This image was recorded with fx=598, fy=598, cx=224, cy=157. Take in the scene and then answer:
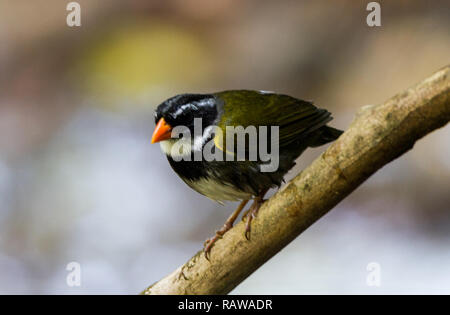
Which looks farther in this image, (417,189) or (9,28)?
→ (9,28)

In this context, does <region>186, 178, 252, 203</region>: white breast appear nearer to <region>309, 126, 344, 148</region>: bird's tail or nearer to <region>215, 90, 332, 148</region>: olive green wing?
<region>215, 90, 332, 148</region>: olive green wing

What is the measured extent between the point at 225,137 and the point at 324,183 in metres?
0.36

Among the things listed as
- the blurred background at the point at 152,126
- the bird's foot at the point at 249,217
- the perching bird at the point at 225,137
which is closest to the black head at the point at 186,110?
the perching bird at the point at 225,137

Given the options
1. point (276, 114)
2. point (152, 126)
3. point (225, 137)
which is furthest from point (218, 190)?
point (152, 126)

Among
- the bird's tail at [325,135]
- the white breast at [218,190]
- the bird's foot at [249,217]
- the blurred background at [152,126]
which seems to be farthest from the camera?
the blurred background at [152,126]

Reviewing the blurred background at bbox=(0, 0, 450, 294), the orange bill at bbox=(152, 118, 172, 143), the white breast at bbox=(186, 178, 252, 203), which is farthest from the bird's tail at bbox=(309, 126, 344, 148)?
the blurred background at bbox=(0, 0, 450, 294)

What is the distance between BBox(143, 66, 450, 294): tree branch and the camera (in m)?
1.25

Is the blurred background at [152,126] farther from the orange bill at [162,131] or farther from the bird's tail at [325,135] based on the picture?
the orange bill at [162,131]

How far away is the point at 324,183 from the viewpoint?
1393 mm

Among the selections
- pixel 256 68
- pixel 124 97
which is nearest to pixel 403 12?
pixel 256 68

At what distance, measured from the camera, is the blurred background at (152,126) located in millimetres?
2594

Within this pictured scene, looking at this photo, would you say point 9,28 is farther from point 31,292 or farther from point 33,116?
point 31,292

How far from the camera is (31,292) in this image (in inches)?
99.0

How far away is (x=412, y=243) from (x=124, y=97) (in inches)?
58.4
